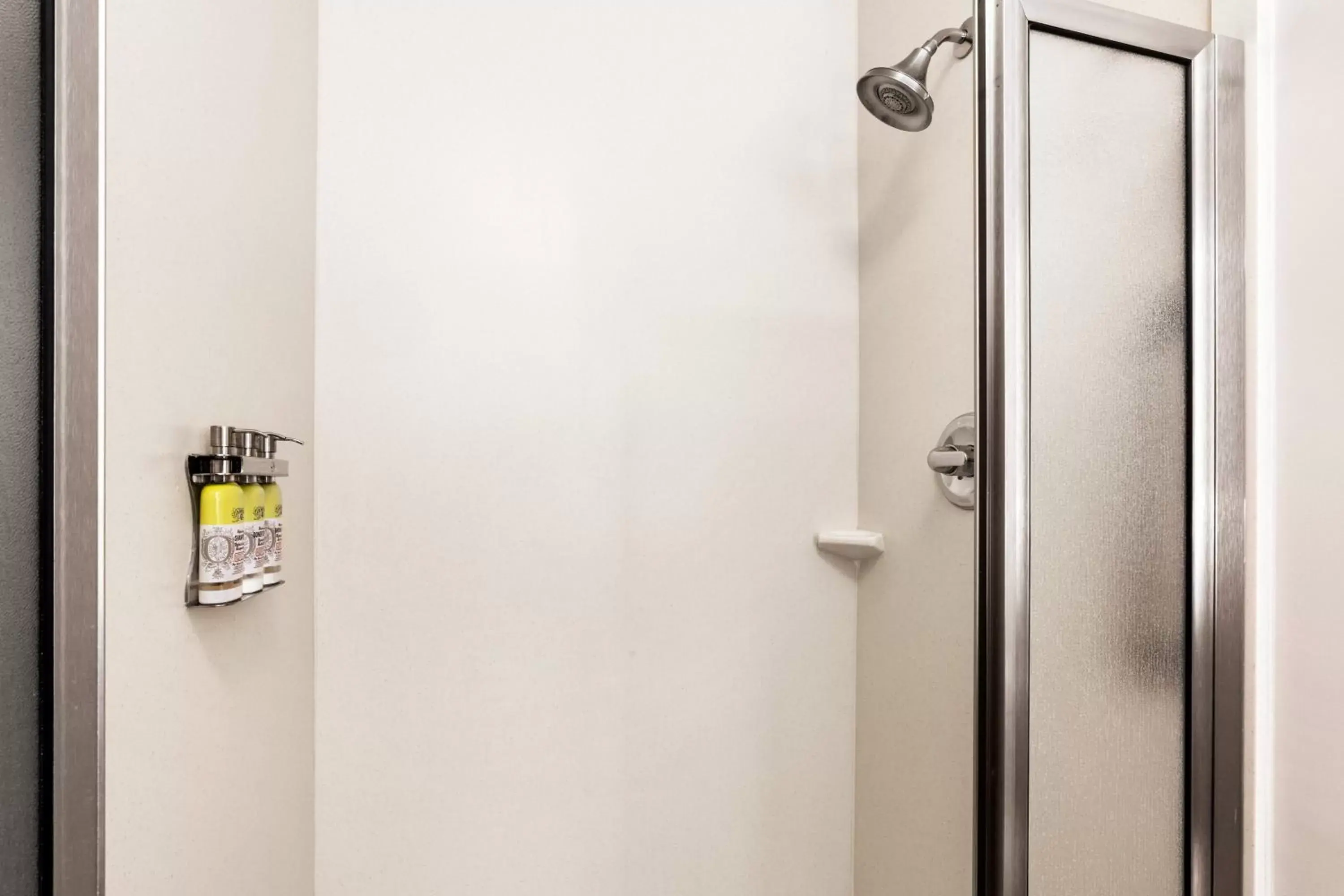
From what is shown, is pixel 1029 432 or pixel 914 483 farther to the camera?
pixel 914 483

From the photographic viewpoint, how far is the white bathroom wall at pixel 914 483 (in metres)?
1.04

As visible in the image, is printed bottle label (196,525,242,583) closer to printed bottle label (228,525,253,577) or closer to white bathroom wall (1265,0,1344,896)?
printed bottle label (228,525,253,577)

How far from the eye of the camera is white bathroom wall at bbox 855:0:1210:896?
104 cm

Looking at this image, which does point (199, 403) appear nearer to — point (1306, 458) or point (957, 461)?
point (957, 461)

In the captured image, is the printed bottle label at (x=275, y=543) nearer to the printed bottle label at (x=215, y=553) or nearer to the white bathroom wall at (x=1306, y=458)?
the printed bottle label at (x=215, y=553)

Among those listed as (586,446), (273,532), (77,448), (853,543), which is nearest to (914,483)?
(853,543)

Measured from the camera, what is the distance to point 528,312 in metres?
1.26

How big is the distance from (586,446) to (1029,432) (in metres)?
0.81

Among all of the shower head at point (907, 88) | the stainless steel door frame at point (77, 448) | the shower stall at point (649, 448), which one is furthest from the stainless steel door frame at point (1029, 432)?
the stainless steel door frame at point (77, 448)

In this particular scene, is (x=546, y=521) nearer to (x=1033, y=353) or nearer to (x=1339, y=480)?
(x=1033, y=353)

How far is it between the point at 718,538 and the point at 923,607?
1.29ft

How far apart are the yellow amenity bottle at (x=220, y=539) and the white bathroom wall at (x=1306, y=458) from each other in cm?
116

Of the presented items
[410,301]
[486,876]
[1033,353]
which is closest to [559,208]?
[410,301]

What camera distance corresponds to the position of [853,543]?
4.16ft
